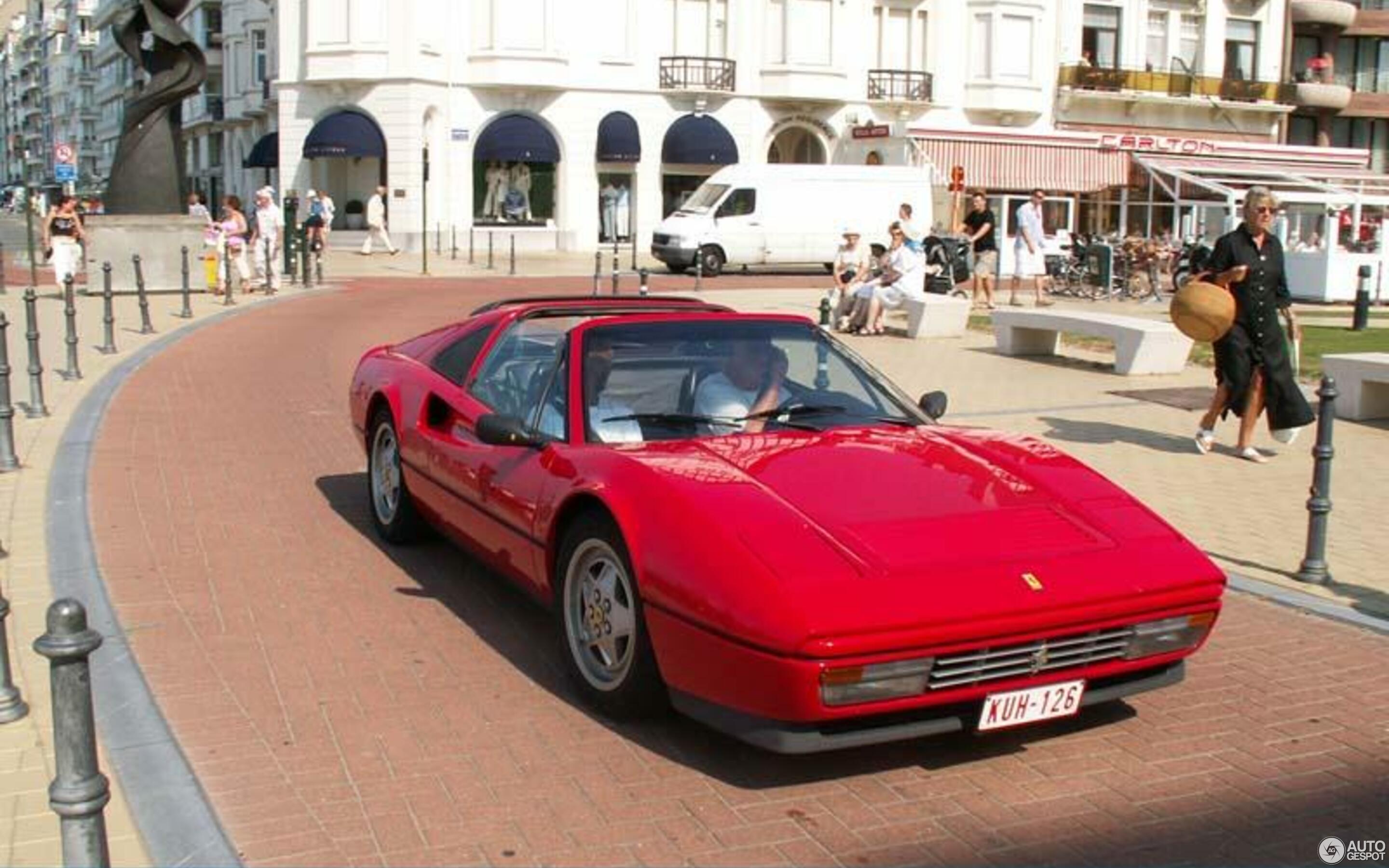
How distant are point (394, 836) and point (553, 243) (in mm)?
43233

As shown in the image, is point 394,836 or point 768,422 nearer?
point 394,836

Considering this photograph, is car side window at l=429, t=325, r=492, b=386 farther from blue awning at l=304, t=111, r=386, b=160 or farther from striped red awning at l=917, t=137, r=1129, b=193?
striped red awning at l=917, t=137, r=1129, b=193

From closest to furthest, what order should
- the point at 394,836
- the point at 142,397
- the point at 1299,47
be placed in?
1. the point at 394,836
2. the point at 142,397
3. the point at 1299,47

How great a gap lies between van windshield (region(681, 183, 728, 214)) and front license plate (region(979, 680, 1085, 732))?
107 feet

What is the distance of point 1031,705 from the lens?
4.52m

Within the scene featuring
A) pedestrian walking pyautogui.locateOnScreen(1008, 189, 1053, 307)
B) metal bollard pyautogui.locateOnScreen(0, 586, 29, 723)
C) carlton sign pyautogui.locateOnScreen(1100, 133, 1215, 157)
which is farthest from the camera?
carlton sign pyautogui.locateOnScreen(1100, 133, 1215, 157)

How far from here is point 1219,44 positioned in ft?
181

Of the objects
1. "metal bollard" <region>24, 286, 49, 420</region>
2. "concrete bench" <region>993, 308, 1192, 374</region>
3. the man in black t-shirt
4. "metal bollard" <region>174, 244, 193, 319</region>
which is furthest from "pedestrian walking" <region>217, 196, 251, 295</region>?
"concrete bench" <region>993, 308, 1192, 374</region>

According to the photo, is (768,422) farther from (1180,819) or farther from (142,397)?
(142,397)

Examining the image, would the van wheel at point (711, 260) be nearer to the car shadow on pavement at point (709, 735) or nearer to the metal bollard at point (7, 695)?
the car shadow on pavement at point (709, 735)

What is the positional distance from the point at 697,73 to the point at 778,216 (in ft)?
41.3

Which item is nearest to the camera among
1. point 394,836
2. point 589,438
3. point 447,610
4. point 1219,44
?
point 394,836

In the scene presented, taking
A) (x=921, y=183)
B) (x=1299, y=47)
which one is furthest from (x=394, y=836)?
(x=1299, y=47)

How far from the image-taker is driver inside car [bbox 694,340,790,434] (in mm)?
5762
